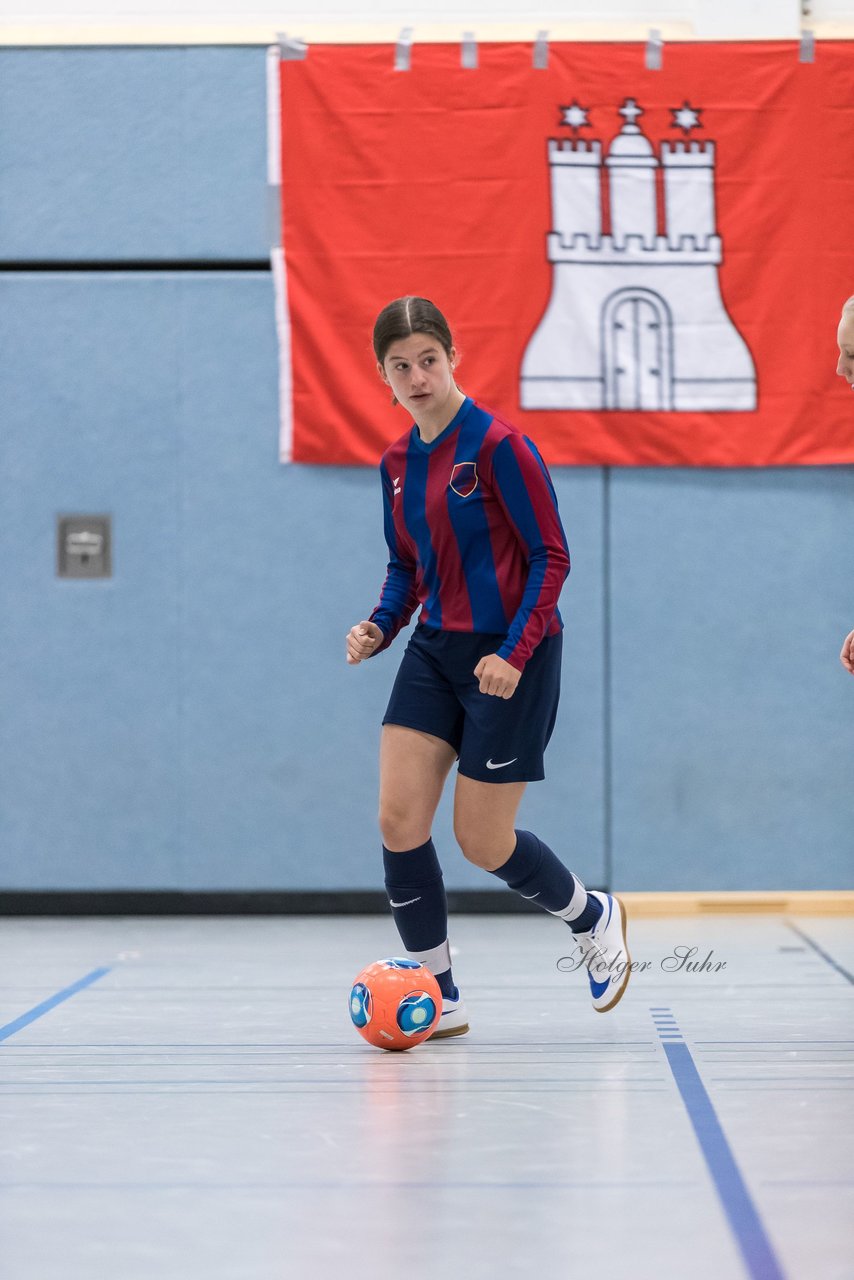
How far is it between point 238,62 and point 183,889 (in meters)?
3.39

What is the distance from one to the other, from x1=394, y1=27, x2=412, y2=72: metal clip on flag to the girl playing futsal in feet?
10.5

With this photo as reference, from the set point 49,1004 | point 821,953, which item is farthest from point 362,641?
point 821,953

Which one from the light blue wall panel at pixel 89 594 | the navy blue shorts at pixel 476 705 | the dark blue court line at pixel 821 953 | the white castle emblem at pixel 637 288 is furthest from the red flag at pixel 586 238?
the navy blue shorts at pixel 476 705

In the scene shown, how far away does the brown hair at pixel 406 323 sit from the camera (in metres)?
3.16

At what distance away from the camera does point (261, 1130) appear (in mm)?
2465

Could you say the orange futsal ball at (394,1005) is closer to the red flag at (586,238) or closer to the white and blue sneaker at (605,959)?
the white and blue sneaker at (605,959)

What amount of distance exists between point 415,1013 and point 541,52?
4.35 meters

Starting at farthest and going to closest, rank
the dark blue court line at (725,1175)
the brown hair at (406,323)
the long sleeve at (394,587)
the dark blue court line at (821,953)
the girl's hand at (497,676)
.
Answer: the dark blue court line at (821,953), the long sleeve at (394,587), the brown hair at (406,323), the girl's hand at (497,676), the dark blue court line at (725,1175)

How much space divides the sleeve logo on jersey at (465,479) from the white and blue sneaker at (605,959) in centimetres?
101

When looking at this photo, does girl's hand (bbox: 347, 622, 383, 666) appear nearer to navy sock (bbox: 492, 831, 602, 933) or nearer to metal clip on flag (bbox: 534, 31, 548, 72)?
navy sock (bbox: 492, 831, 602, 933)

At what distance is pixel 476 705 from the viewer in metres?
3.23

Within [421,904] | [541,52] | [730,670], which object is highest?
[541,52]

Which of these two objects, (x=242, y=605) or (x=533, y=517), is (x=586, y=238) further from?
(x=533, y=517)

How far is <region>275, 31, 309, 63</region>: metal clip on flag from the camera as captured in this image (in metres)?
6.07
